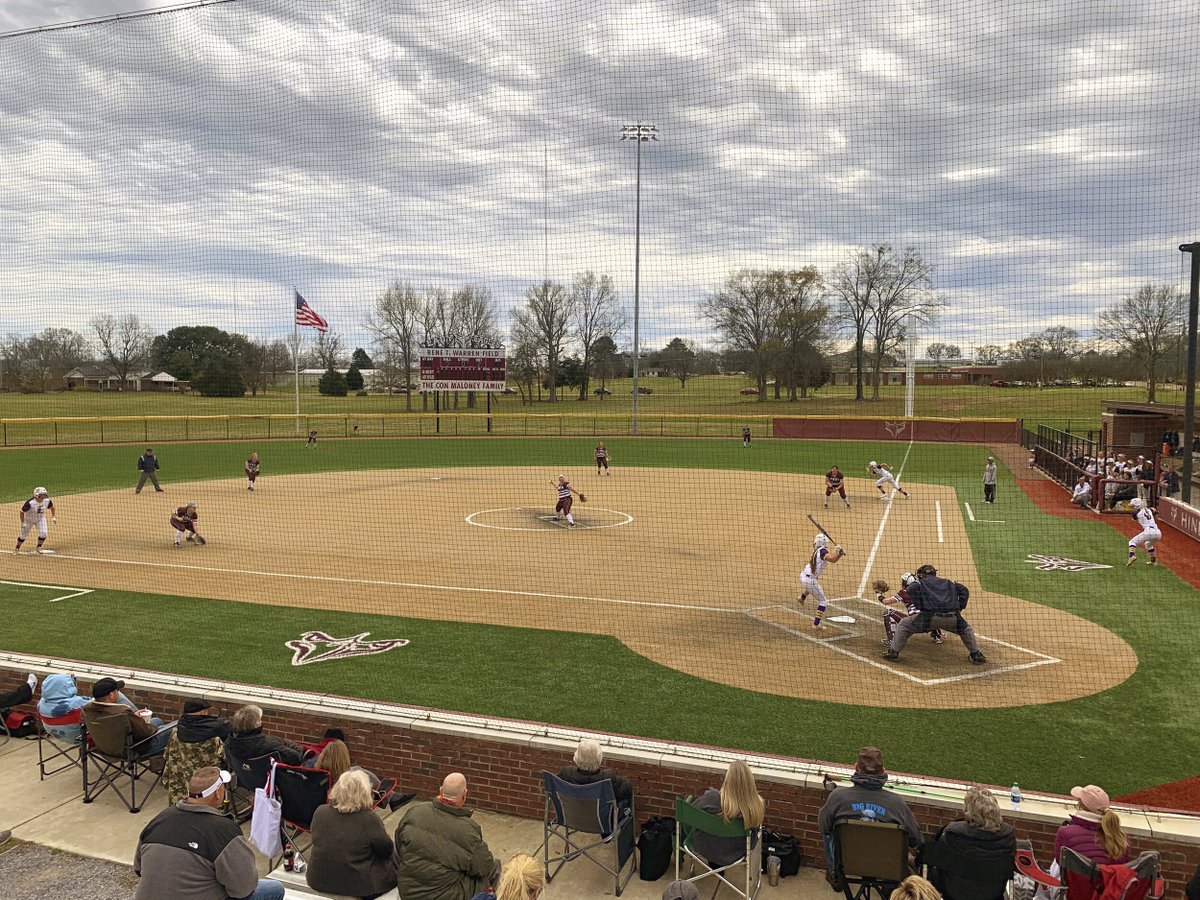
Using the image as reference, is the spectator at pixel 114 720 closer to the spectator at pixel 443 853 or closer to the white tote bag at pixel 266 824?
the white tote bag at pixel 266 824

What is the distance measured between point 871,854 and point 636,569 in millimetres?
12211

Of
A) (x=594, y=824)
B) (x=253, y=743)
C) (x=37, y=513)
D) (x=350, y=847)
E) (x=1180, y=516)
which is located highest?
(x=37, y=513)

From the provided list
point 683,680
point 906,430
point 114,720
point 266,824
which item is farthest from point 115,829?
point 906,430

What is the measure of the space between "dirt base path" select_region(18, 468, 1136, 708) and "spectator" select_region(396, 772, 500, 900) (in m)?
6.00

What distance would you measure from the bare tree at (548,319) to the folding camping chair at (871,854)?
2198 cm

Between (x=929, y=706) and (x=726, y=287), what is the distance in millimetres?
11337

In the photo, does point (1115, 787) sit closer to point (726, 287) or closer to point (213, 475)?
point (726, 287)

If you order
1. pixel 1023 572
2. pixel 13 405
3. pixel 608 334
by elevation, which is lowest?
pixel 1023 572

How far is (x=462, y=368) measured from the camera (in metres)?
46.9

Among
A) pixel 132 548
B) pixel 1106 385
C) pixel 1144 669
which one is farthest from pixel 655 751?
pixel 1106 385

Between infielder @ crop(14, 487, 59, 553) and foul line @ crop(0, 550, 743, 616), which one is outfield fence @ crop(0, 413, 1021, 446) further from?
foul line @ crop(0, 550, 743, 616)

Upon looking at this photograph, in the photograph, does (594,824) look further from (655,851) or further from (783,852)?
(783,852)

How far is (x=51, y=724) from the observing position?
26.6 feet

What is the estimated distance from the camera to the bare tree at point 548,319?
28.2m
